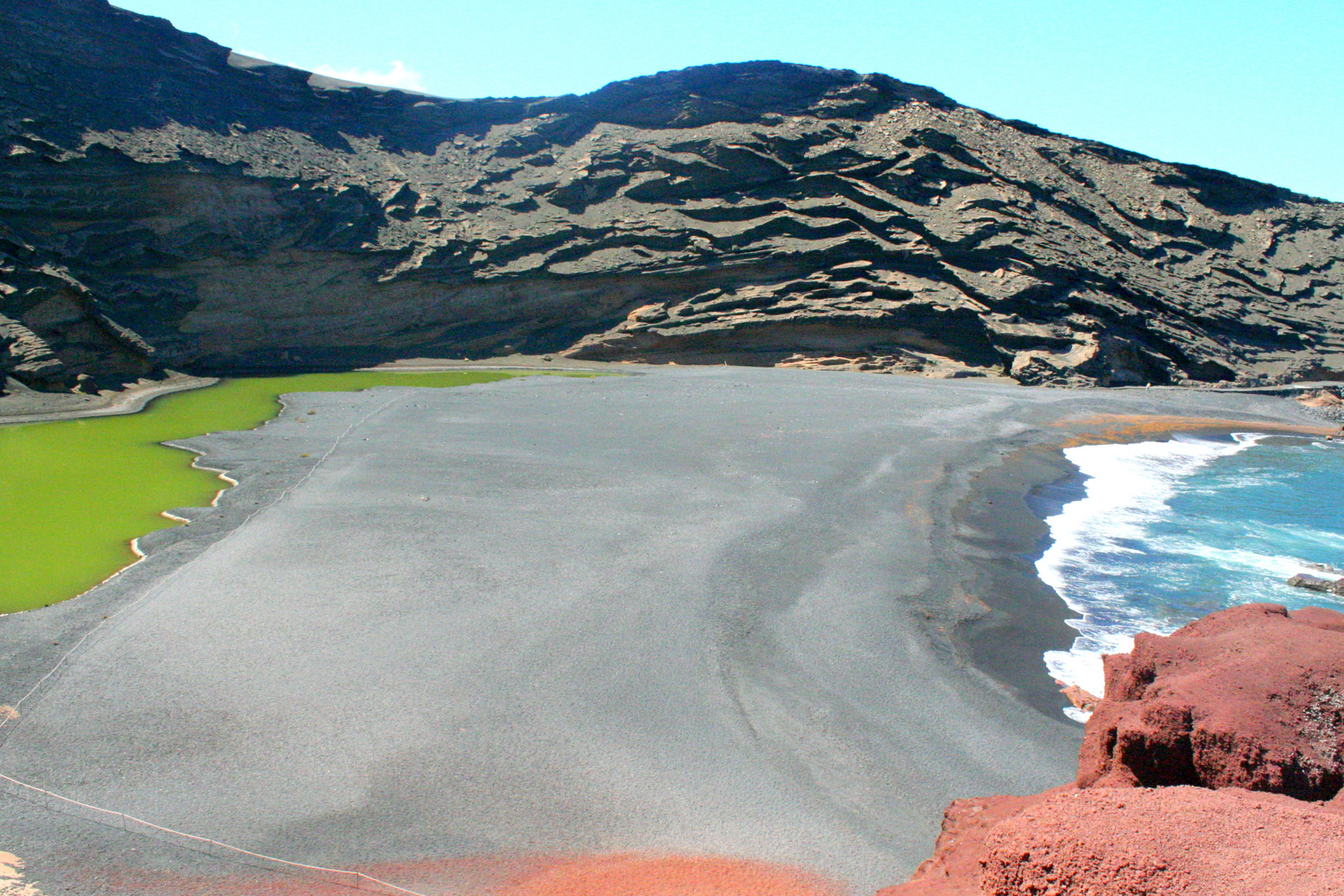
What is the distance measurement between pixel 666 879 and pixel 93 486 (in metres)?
12.5

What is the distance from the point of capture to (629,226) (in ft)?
111

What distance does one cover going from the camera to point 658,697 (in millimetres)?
6387

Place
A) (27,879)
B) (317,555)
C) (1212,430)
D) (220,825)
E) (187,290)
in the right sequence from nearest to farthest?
(27,879)
(220,825)
(317,555)
(1212,430)
(187,290)

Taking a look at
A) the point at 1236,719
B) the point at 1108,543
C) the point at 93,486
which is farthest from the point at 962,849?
the point at 93,486

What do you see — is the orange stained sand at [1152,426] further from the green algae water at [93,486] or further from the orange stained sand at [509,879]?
the green algae water at [93,486]

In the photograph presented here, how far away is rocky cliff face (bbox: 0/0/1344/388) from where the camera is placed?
27500 mm

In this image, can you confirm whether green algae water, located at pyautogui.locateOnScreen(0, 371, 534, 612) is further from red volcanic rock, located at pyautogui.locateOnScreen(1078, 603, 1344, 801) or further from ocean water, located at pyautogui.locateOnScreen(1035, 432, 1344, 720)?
ocean water, located at pyautogui.locateOnScreen(1035, 432, 1344, 720)

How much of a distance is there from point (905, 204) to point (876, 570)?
93.3 feet

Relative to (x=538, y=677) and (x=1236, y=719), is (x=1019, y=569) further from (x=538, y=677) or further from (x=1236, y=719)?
(x=1236, y=719)

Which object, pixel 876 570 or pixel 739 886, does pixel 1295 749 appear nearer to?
pixel 739 886

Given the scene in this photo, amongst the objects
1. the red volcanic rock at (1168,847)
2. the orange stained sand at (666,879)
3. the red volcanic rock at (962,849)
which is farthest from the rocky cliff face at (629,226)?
the red volcanic rock at (1168,847)

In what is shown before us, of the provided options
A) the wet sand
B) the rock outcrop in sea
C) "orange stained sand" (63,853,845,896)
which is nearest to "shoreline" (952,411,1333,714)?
the wet sand

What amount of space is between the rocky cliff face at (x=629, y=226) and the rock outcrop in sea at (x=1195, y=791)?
2632 cm

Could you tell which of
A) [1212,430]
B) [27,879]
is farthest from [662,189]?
[27,879]
